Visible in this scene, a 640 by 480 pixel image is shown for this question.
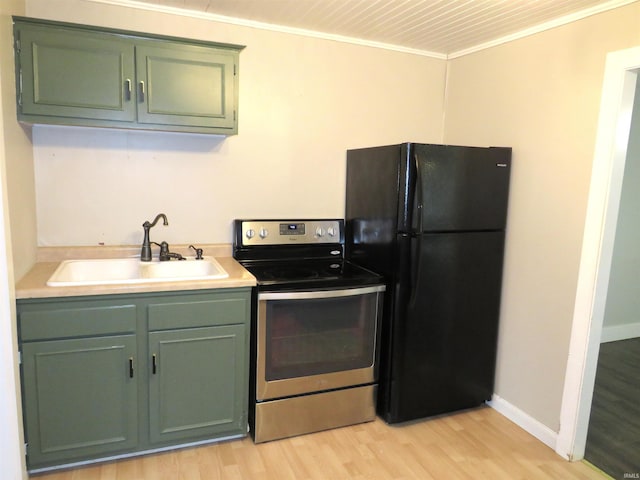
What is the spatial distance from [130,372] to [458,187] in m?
1.90

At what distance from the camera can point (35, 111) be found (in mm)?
2127

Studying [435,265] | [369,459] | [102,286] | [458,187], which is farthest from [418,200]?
[102,286]

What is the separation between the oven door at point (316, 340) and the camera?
2367mm

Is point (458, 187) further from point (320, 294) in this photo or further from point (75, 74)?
point (75, 74)

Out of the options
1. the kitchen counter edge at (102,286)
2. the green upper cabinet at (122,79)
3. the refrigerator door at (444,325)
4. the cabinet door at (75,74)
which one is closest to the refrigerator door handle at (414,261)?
the refrigerator door at (444,325)

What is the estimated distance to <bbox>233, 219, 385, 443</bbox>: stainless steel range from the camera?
7.79 ft

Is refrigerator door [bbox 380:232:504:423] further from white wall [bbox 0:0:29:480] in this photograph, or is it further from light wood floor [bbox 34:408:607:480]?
white wall [bbox 0:0:29:480]

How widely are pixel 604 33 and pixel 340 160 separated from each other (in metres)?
1.56

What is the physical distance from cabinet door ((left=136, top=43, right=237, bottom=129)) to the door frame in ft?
6.01

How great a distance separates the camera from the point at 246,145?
2.81 meters

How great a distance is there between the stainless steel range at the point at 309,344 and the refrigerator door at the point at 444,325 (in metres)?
0.16

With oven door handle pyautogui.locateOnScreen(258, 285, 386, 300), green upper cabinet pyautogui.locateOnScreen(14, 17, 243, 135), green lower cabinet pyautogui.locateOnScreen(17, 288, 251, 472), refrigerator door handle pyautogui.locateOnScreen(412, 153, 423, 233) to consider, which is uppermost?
green upper cabinet pyautogui.locateOnScreen(14, 17, 243, 135)

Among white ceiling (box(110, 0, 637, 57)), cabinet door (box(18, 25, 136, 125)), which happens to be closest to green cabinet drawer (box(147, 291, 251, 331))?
cabinet door (box(18, 25, 136, 125))

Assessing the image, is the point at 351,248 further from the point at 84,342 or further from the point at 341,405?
the point at 84,342
